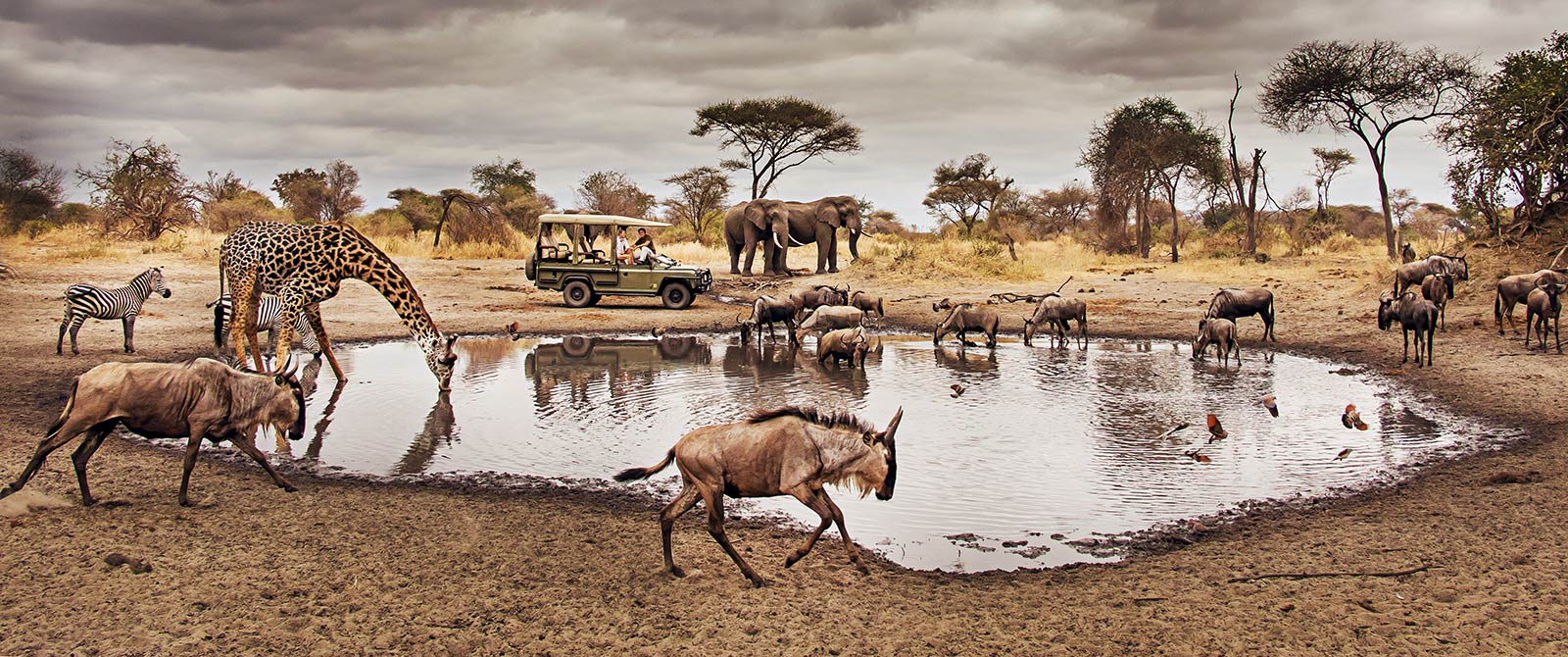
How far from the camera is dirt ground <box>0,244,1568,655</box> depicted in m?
4.80

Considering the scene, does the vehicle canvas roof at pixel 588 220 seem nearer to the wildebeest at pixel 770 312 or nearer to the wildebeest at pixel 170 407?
the wildebeest at pixel 770 312

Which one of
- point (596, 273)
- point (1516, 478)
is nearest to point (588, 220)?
point (596, 273)

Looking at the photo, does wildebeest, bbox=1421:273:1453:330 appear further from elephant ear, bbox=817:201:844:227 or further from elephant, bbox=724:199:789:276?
elephant, bbox=724:199:789:276

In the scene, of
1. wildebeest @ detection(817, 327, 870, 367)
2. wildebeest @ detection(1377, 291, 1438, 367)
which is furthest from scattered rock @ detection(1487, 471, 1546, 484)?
wildebeest @ detection(817, 327, 870, 367)

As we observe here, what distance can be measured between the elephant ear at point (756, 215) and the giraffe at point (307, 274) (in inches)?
700

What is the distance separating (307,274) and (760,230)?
18922 mm

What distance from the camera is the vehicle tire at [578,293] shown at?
2198 centimetres

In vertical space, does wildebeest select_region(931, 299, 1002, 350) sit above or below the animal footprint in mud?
above

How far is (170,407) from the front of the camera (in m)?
6.72

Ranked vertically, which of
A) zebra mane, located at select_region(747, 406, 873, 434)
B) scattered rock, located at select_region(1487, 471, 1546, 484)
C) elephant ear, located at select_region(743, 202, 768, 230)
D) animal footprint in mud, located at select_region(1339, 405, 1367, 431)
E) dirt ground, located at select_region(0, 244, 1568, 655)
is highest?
elephant ear, located at select_region(743, 202, 768, 230)

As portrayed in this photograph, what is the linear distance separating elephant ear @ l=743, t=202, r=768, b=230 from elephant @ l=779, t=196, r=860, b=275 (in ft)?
2.56

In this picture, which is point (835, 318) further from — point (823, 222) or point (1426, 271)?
point (823, 222)

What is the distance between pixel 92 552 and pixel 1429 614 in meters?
7.38

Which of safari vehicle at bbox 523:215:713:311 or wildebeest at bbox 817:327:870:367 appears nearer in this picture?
wildebeest at bbox 817:327:870:367
